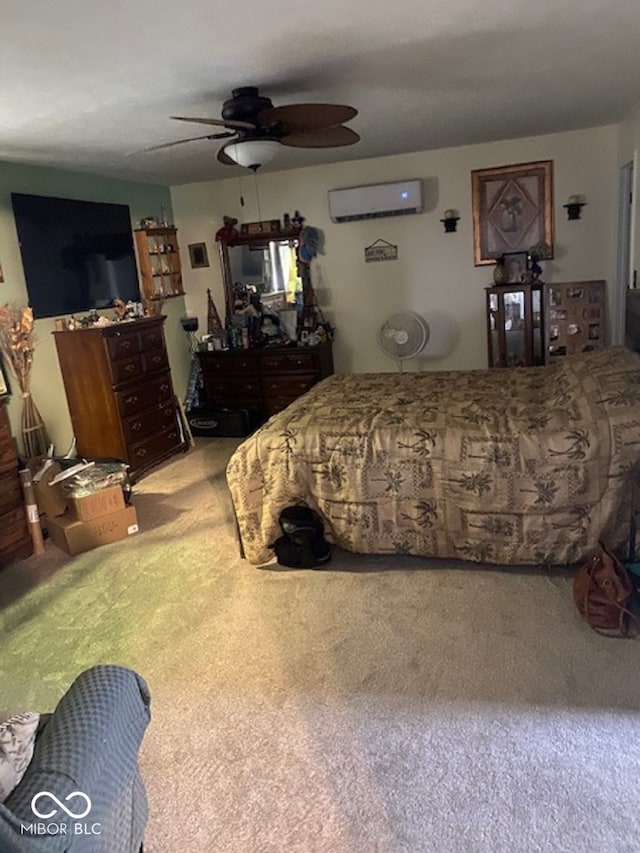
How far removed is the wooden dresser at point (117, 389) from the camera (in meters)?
4.18

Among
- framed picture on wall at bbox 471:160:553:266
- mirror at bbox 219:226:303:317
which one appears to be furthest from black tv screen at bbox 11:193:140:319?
framed picture on wall at bbox 471:160:553:266

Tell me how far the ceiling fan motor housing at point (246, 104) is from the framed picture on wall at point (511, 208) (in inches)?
103

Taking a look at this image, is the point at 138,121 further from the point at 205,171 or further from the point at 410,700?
the point at 410,700

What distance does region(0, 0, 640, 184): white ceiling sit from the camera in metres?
1.98

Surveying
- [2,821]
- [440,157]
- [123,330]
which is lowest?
[2,821]

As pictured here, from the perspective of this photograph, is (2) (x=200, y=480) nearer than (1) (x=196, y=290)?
Yes

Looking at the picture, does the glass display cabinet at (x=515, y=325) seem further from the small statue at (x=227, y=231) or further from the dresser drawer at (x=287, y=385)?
the small statue at (x=227, y=231)

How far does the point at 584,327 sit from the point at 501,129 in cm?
161

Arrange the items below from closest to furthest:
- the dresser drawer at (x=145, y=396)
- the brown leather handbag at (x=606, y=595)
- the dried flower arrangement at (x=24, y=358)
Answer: the brown leather handbag at (x=606, y=595) → the dried flower arrangement at (x=24, y=358) → the dresser drawer at (x=145, y=396)

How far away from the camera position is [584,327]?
15.7 ft

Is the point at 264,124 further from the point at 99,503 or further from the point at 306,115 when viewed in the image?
the point at 99,503

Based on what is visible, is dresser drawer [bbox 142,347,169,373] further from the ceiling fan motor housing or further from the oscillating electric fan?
the ceiling fan motor housing

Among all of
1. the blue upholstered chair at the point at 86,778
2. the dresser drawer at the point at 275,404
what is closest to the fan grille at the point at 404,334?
the dresser drawer at the point at 275,404

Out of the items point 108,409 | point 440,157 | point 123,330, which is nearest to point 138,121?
point 123,330
